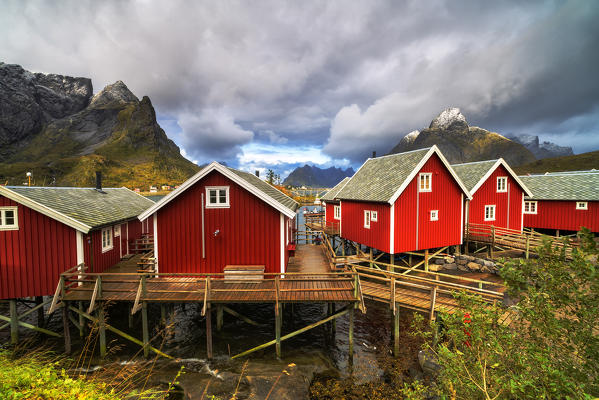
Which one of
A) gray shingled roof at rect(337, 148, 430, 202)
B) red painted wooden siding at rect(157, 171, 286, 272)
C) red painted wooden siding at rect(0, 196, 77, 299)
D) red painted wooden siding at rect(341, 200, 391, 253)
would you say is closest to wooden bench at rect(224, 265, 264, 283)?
red painted wooden siding at rect(157, 171, 286, 272)

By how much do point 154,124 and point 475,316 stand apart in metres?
226

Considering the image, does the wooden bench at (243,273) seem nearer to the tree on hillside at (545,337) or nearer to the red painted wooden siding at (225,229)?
the red painted wooden siding at (225,229)

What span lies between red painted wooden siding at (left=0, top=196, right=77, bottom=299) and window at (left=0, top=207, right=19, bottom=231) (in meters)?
0.16

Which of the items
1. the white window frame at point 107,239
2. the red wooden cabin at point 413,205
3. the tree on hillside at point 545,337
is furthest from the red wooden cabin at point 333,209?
the tree on hillside at point 545,337

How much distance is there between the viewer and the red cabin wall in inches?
744

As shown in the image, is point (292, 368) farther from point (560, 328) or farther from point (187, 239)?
point (560, 328)

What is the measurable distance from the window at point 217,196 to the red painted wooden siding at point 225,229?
0.67 ft

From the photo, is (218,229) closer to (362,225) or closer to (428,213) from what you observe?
(362,225)

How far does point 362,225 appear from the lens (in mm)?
21938

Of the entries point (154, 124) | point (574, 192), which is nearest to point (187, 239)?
point (574, 192)

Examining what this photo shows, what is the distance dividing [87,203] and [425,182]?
78.9 ft

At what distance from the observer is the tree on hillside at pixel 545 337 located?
335cm

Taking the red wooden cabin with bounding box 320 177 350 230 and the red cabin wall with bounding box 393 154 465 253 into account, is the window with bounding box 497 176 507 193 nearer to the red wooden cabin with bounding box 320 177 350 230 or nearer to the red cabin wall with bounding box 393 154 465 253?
the red cabin wall with bounding box 393 154 465 253

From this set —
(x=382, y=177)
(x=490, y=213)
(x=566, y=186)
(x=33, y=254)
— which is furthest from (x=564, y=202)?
(x=33, y=254)
